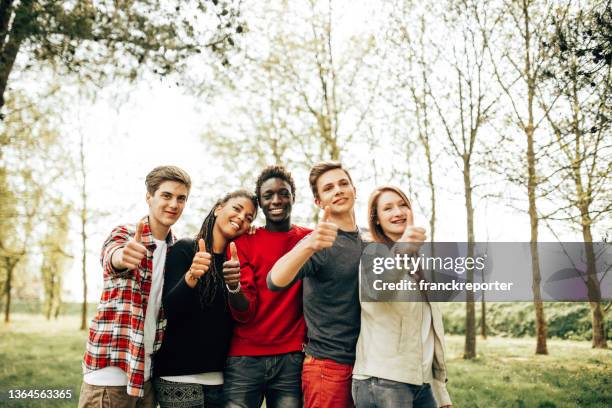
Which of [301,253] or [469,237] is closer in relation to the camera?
[301,253]

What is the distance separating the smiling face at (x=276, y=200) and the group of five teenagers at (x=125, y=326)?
75cm

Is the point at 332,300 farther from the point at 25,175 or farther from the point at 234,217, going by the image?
the point at 25,175

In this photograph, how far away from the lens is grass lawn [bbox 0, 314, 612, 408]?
7121mm

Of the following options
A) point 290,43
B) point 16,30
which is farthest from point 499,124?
point 16,30

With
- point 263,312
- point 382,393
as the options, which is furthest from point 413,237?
point 263,312

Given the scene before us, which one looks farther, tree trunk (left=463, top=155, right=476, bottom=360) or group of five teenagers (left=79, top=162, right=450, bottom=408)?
tree trunk (left=463, top=155, right=476, bottom=360)

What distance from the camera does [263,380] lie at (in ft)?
10.4

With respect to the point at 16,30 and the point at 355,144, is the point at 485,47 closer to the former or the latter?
the point at 355,144

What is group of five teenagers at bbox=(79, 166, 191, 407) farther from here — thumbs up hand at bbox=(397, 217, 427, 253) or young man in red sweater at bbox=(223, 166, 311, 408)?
thumbs up hand at bbox=(397, 217, 427, 253)

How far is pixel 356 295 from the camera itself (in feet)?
9.74

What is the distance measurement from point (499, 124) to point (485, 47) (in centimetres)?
170

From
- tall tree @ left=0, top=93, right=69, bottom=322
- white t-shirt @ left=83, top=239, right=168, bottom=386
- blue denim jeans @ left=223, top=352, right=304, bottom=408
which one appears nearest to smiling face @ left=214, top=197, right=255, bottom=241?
white t-shirt @ left=83, top=239, right=168, bottom=386

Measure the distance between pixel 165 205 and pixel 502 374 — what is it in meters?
7.32

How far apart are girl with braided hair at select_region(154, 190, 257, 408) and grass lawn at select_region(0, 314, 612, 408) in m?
5.29
